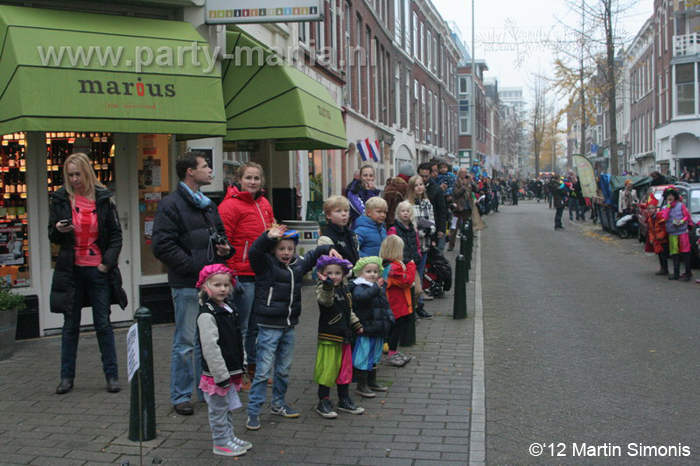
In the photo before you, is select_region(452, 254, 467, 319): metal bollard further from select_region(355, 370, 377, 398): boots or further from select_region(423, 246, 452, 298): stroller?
select_region(355, 370, 377, 398): boots

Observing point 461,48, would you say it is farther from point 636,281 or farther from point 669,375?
point 669,375

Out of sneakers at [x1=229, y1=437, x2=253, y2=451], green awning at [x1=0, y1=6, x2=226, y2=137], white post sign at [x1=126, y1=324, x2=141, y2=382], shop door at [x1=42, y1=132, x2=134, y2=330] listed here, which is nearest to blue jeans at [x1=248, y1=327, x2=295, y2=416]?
sneakers at [x1=229, y1=437, x2=253, y2=451]

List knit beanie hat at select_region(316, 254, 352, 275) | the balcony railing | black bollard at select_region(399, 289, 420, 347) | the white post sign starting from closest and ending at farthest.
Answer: the white post sign → knit beanie hat at select_region(316, 254, 352, 275) → black bollard at select_region(399, 289, 420, 347) → the balcony railing

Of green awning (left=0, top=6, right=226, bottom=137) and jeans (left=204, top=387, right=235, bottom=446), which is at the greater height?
green awning (left=0, top=6, right=226, bottom=137)

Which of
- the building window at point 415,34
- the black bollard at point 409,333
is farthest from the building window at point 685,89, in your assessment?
the black bollard at point 409,333

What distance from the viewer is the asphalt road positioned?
5043 millimetres

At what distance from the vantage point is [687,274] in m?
13.2

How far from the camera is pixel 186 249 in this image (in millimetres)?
5652

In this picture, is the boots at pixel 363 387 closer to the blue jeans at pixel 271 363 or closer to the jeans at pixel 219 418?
the blue jeans at pixel 271 363

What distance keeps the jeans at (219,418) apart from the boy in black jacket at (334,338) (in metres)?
0.94

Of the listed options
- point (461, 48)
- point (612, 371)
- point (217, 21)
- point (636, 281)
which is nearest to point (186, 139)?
point (217, 21)

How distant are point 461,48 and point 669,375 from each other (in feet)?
176

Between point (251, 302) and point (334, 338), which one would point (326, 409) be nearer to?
point (334, 338)

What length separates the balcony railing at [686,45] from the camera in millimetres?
40969
